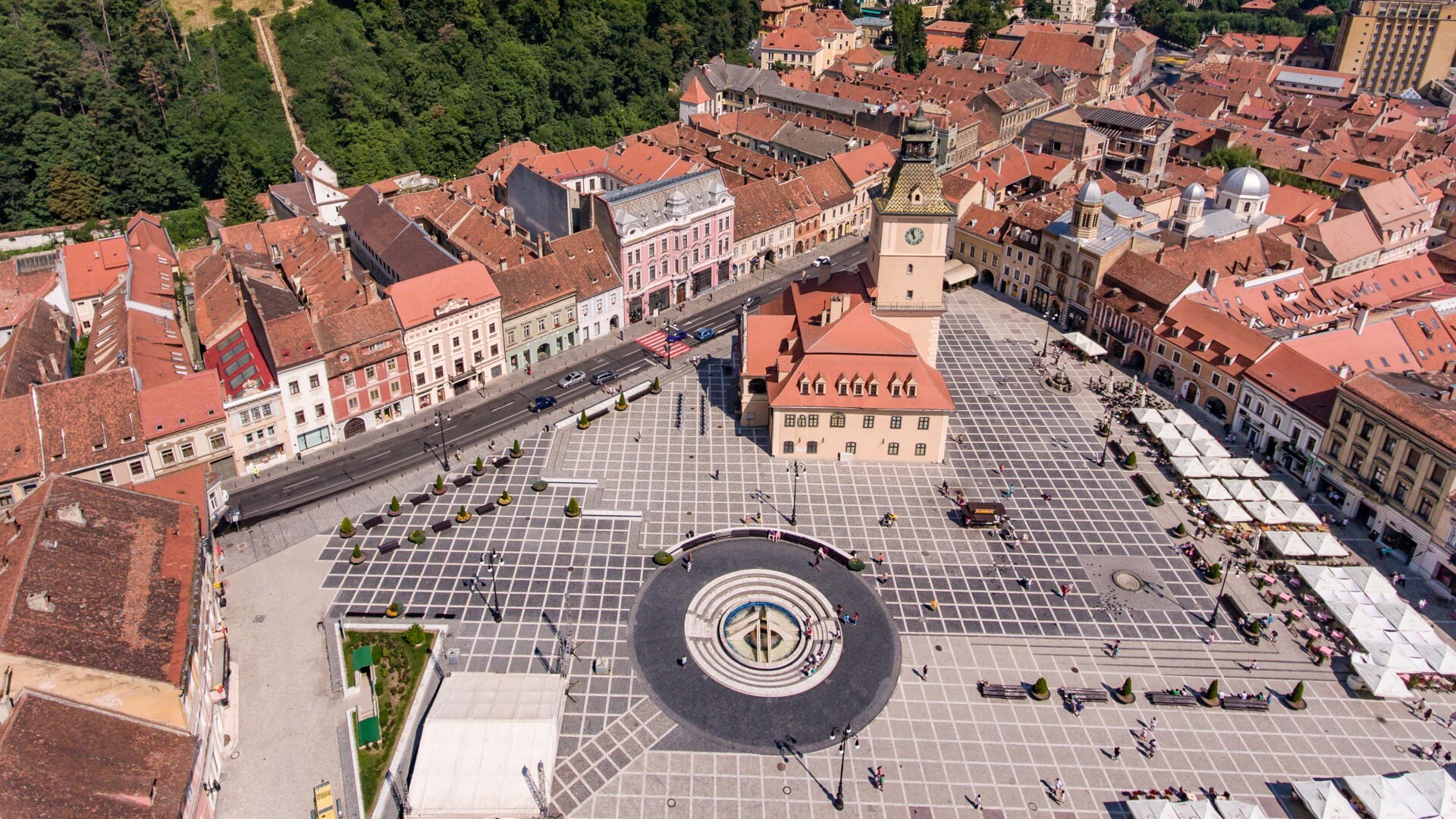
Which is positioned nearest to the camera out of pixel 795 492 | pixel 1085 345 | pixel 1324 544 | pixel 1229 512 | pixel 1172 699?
pixel 1172 699

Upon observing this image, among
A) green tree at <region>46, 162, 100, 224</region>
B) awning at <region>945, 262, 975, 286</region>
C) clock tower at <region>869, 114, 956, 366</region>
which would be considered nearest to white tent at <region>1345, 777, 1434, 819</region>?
clock tower at <region>869, 114, 956, 366</region>

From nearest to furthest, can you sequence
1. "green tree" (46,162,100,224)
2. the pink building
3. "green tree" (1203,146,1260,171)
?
the pink building → "green tree" (46,162,100,224) → "green tree" (1203,146,1260,171)

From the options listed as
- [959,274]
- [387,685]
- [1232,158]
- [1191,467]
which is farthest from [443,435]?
[1232,158]

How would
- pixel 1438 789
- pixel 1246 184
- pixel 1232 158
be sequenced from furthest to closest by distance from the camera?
pixel 1232 158
pixel 1246 184
pixel 1438 789

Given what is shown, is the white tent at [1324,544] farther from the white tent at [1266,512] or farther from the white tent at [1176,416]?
the white tent at [1176,416]

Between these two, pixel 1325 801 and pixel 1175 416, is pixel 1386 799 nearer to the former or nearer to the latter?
pixel 1325 801

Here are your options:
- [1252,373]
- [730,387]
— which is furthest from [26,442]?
[1252,373]

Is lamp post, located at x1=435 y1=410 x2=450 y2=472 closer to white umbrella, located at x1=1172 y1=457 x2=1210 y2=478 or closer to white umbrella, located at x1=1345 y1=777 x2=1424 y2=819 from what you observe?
white umbrella, located at x1=1172 y1=457 x2=1210 y2=478

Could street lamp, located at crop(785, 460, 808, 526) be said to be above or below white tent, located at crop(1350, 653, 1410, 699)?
above
